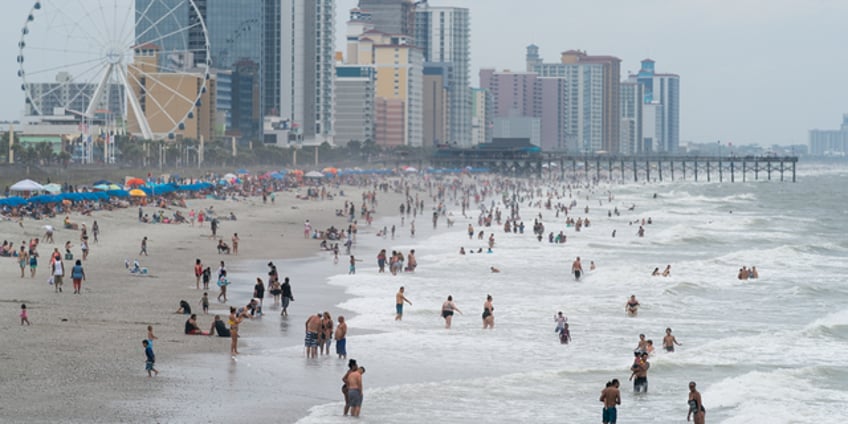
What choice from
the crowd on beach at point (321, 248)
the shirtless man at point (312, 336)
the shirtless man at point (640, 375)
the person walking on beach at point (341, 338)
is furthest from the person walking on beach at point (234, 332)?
the shirtless man at point (640, 375)

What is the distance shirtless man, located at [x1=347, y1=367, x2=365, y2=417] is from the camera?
2134cm

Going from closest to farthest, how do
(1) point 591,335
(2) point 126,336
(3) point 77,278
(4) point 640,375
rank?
(4) point 640,375, (2) point 126,336, (1) point 591,335, (3) point 77,278

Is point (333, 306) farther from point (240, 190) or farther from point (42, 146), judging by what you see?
point (42, 146)

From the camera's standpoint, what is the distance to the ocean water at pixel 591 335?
23672 mm

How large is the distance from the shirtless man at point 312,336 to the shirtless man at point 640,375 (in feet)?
22.7

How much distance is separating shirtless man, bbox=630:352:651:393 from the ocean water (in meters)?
0.21

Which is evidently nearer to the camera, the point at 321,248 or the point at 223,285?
the point at 223,285

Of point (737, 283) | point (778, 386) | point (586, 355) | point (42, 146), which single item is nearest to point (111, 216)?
point (737, 283)

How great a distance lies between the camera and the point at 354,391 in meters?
21.4

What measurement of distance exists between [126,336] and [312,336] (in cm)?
433

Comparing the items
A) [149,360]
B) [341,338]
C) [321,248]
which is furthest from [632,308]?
[321,248]

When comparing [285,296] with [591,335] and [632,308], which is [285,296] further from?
[632,308]

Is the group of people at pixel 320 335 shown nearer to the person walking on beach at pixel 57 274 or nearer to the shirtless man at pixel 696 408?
the shirtless man at pixel 696 408

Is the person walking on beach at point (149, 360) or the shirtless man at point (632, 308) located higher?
the person walking on beach at point (149, 360)
